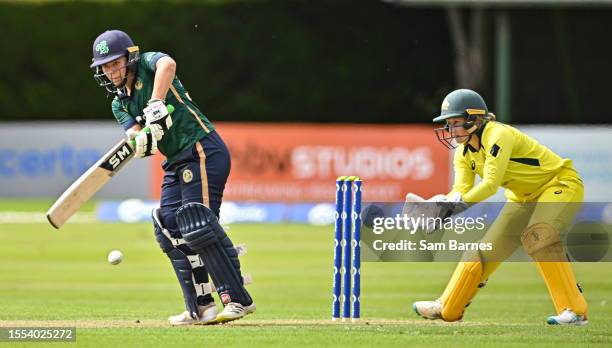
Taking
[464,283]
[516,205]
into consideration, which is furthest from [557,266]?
[464,283]

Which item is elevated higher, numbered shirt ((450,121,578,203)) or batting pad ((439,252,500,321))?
numbered shirt ((450,121,578,203))

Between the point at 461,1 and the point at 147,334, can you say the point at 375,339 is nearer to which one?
the point at 147,334

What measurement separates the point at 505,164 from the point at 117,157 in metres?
2.37

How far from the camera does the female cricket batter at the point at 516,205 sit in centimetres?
850

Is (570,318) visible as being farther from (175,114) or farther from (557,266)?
(175,114)

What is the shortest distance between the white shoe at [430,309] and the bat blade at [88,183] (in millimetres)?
2138

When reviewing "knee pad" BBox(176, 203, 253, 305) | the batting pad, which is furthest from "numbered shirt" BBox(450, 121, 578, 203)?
"knee pad" BBox(176, 203, 253, 305)

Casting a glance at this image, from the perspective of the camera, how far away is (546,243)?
28.1ft

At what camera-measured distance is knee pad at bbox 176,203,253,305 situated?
26.5 ft

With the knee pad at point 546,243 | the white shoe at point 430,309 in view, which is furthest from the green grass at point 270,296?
the knee pad at point 546,243

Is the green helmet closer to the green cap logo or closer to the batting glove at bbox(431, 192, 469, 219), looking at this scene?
the batting glove at bbox(431, 192, 469, 219)

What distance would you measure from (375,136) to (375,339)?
12649 mm

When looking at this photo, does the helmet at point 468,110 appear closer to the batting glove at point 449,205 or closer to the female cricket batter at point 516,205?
the female cricket batter at point 516,205

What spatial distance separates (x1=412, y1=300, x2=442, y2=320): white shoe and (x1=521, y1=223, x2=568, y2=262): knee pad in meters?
0.71
